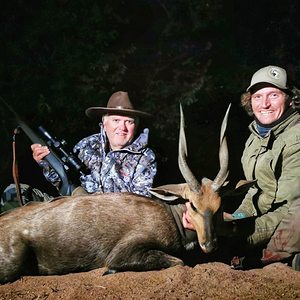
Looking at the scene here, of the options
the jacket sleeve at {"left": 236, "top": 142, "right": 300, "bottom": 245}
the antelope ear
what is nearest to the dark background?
the antelope ear

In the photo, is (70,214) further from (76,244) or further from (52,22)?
(52,22)

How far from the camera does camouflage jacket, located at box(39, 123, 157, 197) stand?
15.9ft

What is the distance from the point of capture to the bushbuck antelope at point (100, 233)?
A: 385cm

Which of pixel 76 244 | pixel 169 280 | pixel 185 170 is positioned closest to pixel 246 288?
pixel 169 280

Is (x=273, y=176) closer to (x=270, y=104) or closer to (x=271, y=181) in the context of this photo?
(x=271, y=181)

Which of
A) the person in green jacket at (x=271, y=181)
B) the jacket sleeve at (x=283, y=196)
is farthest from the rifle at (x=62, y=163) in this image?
the jacket sleeve at (x=283, y=196)

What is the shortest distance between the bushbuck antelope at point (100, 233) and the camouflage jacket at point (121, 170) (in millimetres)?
718

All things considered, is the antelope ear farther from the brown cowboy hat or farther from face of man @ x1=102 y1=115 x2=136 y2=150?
the brown cowboy hat

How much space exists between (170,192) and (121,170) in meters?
1.06

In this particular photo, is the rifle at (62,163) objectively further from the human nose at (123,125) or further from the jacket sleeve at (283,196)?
the jacket sleeve at (283,196)

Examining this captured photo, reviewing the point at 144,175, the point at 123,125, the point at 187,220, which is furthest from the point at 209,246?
the point at 123,125

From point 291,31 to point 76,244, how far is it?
4.75m

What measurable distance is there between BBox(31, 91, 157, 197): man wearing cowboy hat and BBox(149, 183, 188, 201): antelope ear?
2.08ft

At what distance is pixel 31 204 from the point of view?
168 inches
